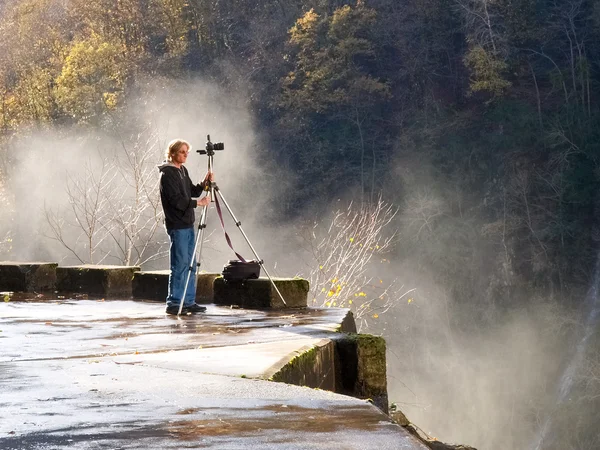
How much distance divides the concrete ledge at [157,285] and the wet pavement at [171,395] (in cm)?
388

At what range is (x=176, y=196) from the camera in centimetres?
1201

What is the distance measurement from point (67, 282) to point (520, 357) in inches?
1278

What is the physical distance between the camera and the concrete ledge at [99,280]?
1617 cm

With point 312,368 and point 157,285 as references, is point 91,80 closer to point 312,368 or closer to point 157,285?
point 157,285

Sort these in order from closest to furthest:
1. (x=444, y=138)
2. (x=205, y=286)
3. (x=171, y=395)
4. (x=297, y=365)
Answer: (x=171, y=395)
(x=297, y=365)
(x=205, y=286)
(x=444, y=138)

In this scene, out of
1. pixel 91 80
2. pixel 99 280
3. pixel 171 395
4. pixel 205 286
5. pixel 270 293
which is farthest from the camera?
pixel 91 80

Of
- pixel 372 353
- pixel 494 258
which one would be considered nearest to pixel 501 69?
pixel 494 258

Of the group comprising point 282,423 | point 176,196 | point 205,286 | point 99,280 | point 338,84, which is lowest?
point 282,423

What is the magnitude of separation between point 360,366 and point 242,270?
470 centimetres

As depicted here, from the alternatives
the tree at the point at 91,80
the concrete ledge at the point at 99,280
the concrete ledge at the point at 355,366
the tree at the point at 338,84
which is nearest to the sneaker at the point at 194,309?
the concrete ledge at the point at 99,280

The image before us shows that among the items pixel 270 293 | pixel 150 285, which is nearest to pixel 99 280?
pixel 150 285

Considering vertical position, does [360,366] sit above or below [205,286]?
below

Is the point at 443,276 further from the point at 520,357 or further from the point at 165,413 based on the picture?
the point at 165,413

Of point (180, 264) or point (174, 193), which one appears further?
point (180, 264)
